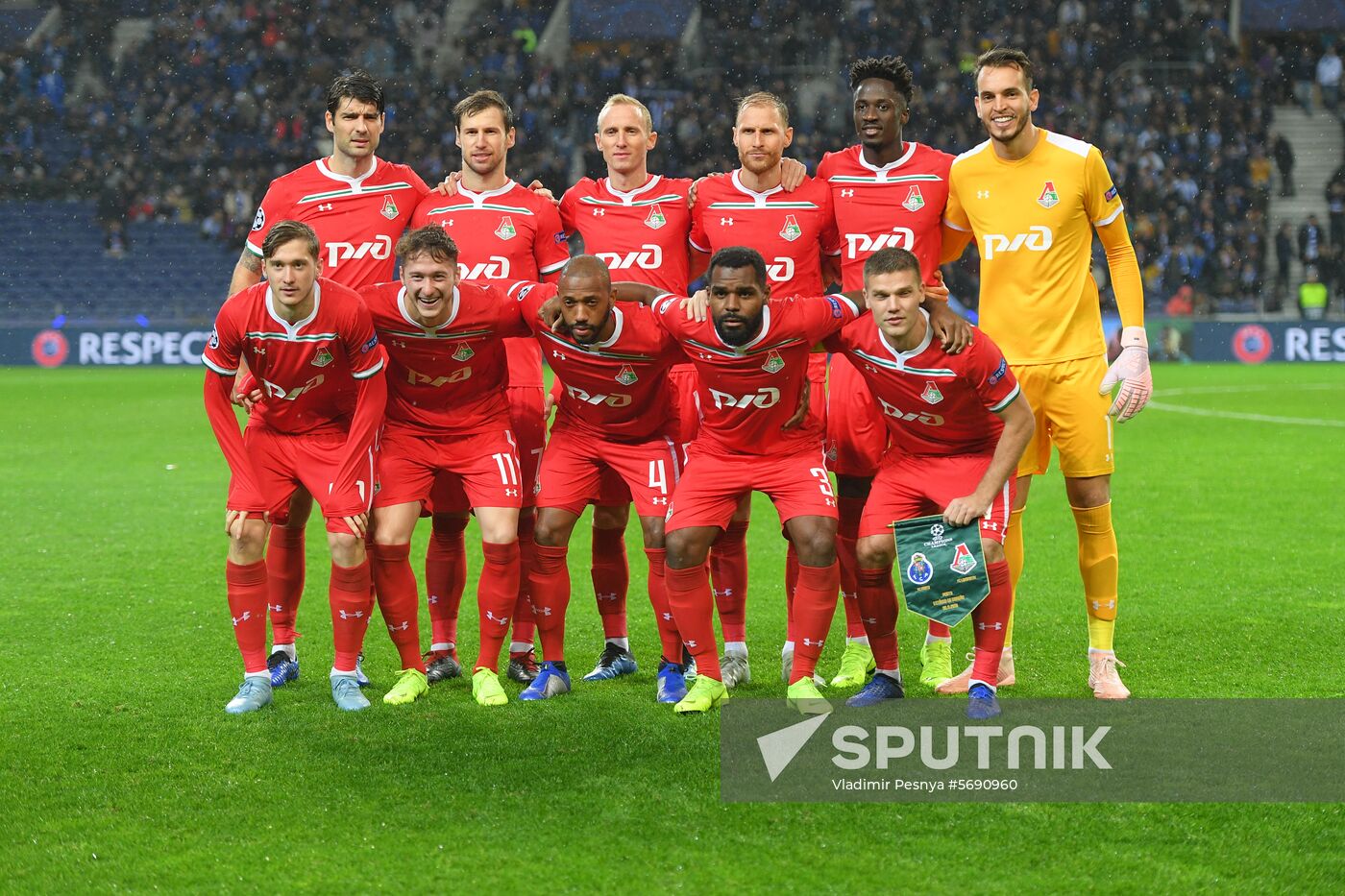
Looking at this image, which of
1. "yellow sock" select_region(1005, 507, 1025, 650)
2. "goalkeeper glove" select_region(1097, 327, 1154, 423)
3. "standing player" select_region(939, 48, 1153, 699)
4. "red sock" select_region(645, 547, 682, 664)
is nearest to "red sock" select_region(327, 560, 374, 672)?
"red sock" select_region(645, 547, 682, 664)

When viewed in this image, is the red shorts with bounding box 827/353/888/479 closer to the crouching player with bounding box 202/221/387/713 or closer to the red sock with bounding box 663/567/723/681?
the red sock with bounding box 663/567/723/681

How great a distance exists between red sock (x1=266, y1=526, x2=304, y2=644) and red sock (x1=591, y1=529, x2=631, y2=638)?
1197mm

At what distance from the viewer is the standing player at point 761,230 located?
5672 millimetres

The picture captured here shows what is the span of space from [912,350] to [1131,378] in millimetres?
884

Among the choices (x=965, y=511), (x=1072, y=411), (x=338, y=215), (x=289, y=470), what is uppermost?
(x=338, y=215)

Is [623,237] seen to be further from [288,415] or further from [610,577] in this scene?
[288,415]

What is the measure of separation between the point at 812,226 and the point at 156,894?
11.5 feet

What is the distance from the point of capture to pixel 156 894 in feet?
11.5

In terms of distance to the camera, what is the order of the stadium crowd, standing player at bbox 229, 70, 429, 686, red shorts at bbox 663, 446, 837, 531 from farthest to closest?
Result: the stadium crowd, standing player at bbox 229, 70, 429, 686, red shorts at bbox 663, 446, 837, 531

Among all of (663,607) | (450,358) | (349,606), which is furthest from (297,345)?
(663,607)

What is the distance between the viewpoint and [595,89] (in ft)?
94.1

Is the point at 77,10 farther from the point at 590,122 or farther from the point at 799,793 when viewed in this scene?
the point at 799,793

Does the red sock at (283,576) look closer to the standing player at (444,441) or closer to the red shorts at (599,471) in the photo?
the standing player at (444,441)

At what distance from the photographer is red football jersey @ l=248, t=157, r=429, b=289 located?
5914 millimetres
